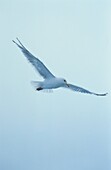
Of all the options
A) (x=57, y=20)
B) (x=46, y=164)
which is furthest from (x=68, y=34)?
(x=46, y=164)

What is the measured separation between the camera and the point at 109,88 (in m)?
1.71

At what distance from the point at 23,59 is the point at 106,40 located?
1.16 feet

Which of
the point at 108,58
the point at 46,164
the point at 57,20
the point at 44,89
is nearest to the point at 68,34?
the point at 57,20

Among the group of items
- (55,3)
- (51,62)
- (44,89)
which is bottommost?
(44,89)

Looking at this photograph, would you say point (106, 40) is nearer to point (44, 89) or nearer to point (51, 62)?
point (51, 62)

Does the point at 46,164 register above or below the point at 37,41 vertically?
below

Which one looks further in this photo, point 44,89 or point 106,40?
point 106,40

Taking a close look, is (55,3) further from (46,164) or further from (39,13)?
(46,164)

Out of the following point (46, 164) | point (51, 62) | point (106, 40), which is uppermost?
point (106, 40)

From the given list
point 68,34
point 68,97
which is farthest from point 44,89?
point 68,34

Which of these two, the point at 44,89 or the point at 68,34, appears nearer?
the point at 44,89

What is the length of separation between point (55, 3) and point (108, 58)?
1.01 feet

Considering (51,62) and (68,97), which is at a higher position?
(51,62)

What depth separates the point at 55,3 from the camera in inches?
67.6
